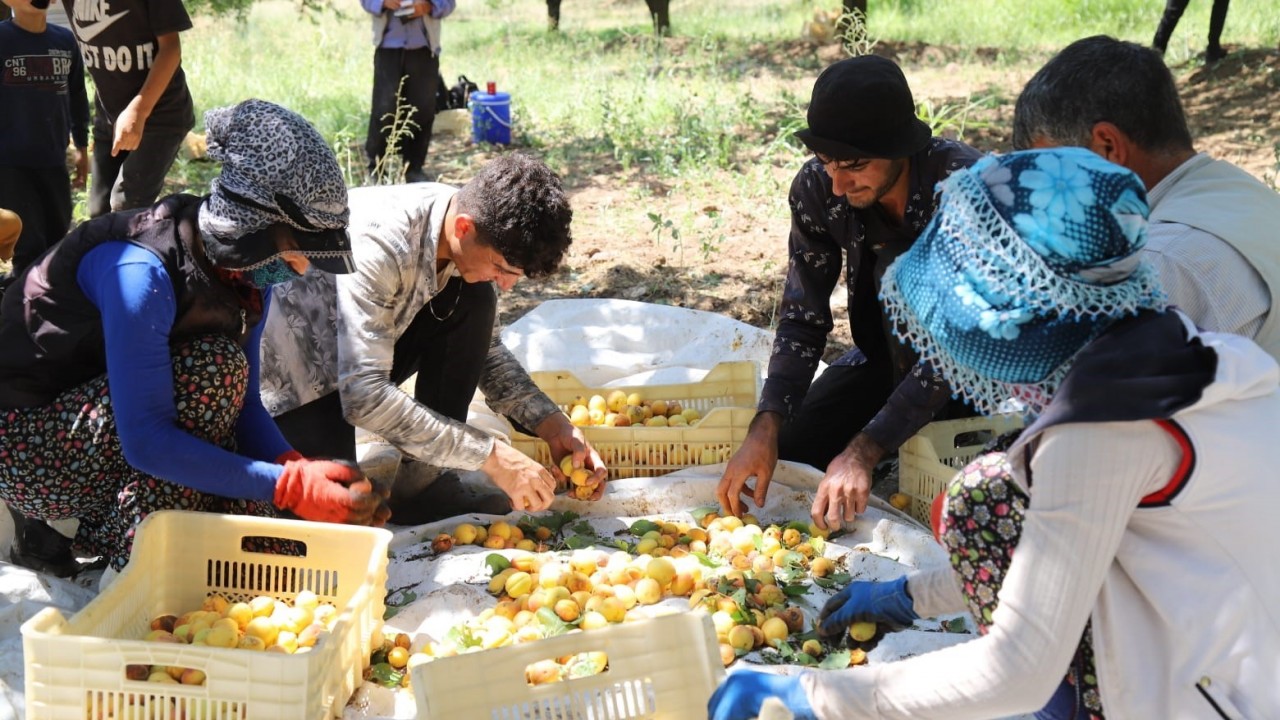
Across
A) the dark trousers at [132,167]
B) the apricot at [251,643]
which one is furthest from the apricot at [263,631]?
the dark trousers at [132,167]

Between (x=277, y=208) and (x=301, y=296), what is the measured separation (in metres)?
0.70

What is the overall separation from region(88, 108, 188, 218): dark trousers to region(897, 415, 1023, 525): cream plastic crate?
3.01 m

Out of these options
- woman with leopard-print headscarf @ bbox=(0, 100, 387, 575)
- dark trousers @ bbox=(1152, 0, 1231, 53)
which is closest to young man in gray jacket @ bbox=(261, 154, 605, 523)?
woman with leopard-print headscarf @ bbox=(0, 100, 387, 575)

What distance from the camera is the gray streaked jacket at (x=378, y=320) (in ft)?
8.97

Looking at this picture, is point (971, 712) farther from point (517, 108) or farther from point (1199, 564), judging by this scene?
point (517, 108)

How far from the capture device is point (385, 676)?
2.37m

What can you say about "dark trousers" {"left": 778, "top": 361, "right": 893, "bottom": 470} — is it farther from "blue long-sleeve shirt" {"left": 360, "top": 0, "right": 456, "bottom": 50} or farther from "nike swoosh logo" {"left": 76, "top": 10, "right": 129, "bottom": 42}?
"blue long-sleeve shirt" {"left": 360, "top": 0, "right": 456, "bottom": 50}

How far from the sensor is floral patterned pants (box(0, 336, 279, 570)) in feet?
7.93

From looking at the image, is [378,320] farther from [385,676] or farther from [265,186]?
[385,676]

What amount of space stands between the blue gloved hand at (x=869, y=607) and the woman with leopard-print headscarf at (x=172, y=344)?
3.16 ft

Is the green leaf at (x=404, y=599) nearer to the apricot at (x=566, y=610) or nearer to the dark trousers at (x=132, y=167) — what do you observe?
the apricot at (x=566, y=610)

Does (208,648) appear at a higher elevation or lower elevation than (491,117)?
higher

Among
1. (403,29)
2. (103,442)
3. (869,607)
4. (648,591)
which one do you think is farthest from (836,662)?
(403,29)

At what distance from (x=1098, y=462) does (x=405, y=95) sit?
5.96 meters
